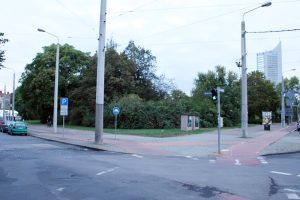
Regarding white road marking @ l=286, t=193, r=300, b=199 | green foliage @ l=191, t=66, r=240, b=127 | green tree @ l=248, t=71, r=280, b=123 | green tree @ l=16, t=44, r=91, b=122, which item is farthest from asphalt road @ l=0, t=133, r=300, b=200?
green tree @ l=248, t=71, r=280, b=123

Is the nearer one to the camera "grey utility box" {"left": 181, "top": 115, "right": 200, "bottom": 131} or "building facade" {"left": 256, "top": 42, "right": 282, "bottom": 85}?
"grey utility box" {"left": 181, "top": 115, "right": 200, "bottom": 131}

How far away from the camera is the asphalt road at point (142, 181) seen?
887 cm

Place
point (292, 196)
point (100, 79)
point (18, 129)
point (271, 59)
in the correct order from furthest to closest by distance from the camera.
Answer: point (271, 59), point (18, 129), point (100, 79), point (292, 196)

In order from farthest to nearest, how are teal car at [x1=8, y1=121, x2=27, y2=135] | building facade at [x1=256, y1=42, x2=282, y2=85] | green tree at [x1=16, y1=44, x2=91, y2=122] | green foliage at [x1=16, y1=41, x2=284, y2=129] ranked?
green tree at [x1=16, y1=44, x2=91, y2=122] → building facade at [x1=256, y1=42, x2=282, y2=85] → green foliage at [x1=16, y1=41, x2=284, y2=129] → teal car at [x1=8, y1=121, x2=27, y2=135]

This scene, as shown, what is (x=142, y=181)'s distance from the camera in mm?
10781

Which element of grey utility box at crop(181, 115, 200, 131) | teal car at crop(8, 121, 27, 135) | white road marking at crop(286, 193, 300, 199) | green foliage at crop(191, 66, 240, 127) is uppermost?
green foliage at crop(191, 66, 240, 127)

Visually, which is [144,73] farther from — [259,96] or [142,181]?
[142,181]

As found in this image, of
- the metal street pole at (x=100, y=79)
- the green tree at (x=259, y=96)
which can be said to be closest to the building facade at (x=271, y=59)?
the green tree at (x=259, y=96)

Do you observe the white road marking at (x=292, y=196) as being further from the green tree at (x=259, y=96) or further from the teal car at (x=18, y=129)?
the green tree at (x=259, y=96)

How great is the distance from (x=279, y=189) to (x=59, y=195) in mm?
5355

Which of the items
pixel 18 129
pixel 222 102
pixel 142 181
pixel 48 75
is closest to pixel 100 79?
pixel 142 181

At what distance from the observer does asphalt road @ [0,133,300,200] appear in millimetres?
8867

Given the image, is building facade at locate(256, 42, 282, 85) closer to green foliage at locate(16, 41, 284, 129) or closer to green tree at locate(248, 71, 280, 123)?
green foliage at locate(16, 41, 284, 129)

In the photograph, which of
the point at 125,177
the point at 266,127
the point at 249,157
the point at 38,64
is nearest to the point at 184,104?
the point at 266,127
